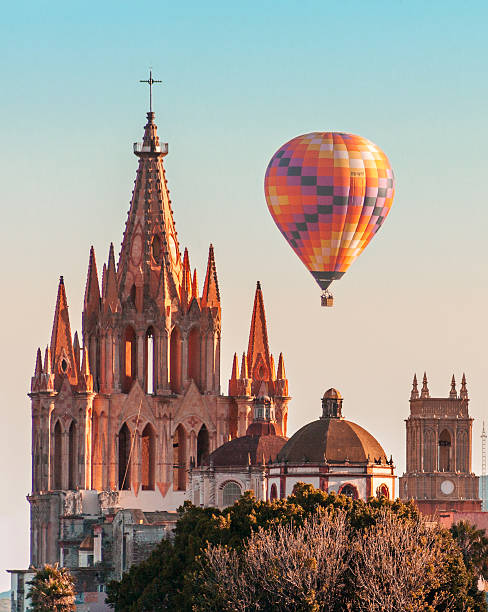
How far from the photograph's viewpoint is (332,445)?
612ft

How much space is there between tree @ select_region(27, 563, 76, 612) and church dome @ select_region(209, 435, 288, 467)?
27.4m

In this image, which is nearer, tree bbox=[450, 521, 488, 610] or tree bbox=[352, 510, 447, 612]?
tree bbox=[352, 510, 447, 612]

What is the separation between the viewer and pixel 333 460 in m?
186

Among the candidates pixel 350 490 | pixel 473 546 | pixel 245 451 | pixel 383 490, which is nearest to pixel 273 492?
pixel 350 490

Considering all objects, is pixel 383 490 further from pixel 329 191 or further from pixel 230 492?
pixel 329 191

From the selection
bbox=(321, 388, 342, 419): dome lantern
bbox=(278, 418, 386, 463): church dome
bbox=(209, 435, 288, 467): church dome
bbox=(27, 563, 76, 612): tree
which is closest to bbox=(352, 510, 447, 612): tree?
bbox=(27, 563, 76, 612): tree

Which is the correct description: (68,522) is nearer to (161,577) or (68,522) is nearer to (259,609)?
(161,577)

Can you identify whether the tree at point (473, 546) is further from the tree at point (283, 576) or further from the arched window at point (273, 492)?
the tree at point (283, 576)

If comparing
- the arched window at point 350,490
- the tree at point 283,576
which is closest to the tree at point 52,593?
the arched window at point 350,490

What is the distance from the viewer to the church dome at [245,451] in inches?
7623

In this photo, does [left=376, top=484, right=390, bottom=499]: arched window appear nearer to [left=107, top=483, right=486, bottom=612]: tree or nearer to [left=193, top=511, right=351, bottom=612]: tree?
[left=107, top=483, right=486, bottom=612]: tree

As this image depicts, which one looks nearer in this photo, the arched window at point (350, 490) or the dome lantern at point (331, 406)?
the arched window at point (350, 490)

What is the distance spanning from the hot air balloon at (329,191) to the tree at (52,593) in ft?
79.7

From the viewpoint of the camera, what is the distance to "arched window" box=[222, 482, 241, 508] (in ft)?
634
